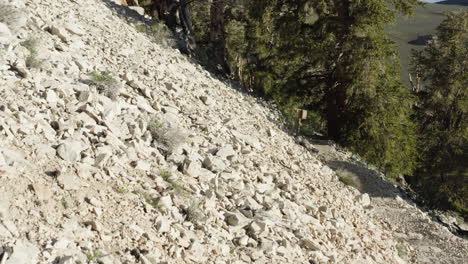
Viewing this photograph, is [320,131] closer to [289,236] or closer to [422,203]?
[422,203]

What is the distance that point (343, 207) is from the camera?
32.2ft

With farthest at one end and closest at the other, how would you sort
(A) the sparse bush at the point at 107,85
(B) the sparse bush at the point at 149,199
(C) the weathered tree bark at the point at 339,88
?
(C) the weathered tree bark at the point at 339,88 < (A) the sparse bush at the point at 107,85 < (B) the sparse bush at the point at 149,199

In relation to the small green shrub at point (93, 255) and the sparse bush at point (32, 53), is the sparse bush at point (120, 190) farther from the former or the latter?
the sparse bush at point (32, 53)

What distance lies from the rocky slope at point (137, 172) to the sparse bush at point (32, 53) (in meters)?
0.02

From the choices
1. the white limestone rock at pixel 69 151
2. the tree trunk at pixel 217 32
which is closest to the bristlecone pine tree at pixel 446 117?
the tree trunk at pixel 217 32

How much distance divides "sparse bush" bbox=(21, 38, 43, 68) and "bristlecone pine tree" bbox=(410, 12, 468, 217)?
2037cm

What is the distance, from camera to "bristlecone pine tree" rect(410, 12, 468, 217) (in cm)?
2339

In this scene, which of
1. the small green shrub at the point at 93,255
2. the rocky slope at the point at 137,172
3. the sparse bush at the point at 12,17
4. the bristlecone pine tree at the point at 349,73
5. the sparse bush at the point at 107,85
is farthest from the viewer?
the bristlecone pine tree at the point at 349,73

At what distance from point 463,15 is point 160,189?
23.2 meters

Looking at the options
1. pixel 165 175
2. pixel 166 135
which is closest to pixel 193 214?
pixel 165 175

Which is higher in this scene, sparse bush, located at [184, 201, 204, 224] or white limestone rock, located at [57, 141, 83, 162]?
white limestone rock, located at [57, 141, 83, 162]

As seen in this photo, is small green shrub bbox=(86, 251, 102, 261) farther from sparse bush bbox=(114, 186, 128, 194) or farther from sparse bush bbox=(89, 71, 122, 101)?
sparse bush bbox=(89, 71, 122, 101)

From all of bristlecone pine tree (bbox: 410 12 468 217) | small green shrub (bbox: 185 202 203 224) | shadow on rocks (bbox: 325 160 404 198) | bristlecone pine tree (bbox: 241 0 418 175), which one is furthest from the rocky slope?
bristlecone pine tree (bbox: 410 12 468 217)

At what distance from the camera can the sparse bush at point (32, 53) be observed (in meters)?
7.19
